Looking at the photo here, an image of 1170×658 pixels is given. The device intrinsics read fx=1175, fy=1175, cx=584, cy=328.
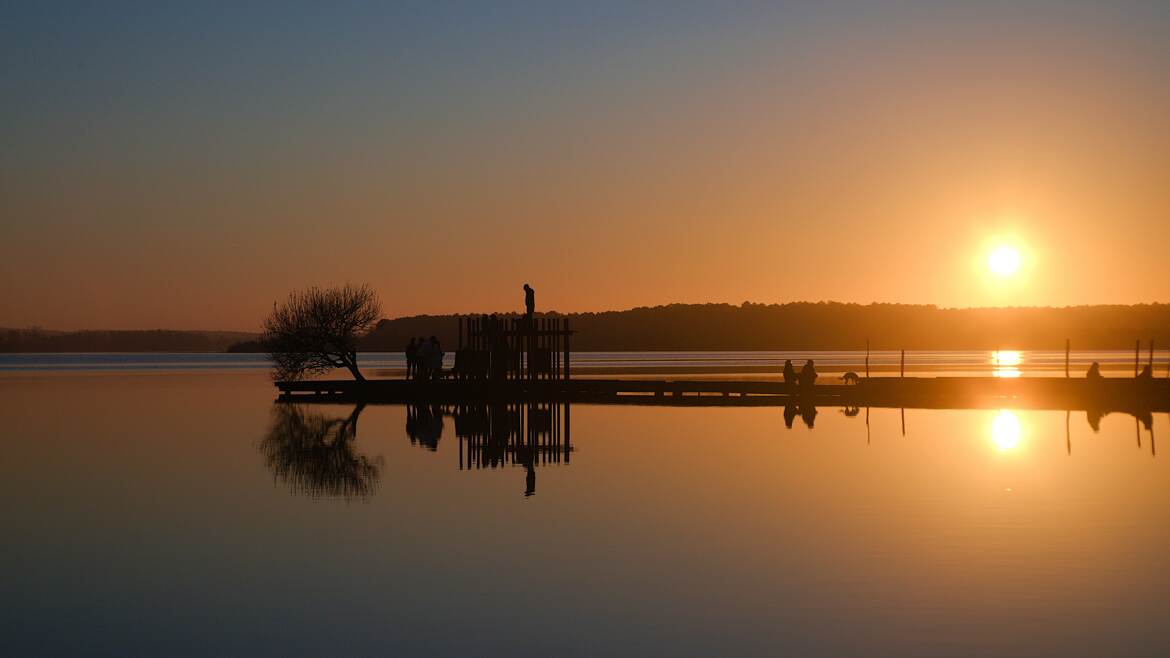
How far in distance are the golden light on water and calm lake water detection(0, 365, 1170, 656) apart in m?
0.53

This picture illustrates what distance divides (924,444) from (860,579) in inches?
652

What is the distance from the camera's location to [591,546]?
15.9 m

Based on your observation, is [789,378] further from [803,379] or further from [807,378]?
[807,378]

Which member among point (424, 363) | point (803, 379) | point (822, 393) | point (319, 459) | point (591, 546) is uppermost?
point (424, 363)

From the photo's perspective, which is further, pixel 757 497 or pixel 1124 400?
pixel 1124 400

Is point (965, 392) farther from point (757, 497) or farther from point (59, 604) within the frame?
point (59, 604)

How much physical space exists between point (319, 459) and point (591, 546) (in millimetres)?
13114

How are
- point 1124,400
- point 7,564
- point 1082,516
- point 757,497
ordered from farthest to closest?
point 1124,400, point 757,497, point 1082,516, point 7,564

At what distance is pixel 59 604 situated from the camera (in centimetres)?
1291

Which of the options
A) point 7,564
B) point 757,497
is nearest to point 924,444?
point 757,497

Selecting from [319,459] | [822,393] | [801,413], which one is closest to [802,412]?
[801,413]

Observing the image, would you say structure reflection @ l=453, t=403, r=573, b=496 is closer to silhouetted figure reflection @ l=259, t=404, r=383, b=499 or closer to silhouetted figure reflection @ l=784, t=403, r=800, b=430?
silhouetted figure reflection @ l=259, t=404, r=383, b=499

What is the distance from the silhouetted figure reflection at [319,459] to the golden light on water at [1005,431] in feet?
49.7

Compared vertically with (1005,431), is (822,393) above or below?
above
